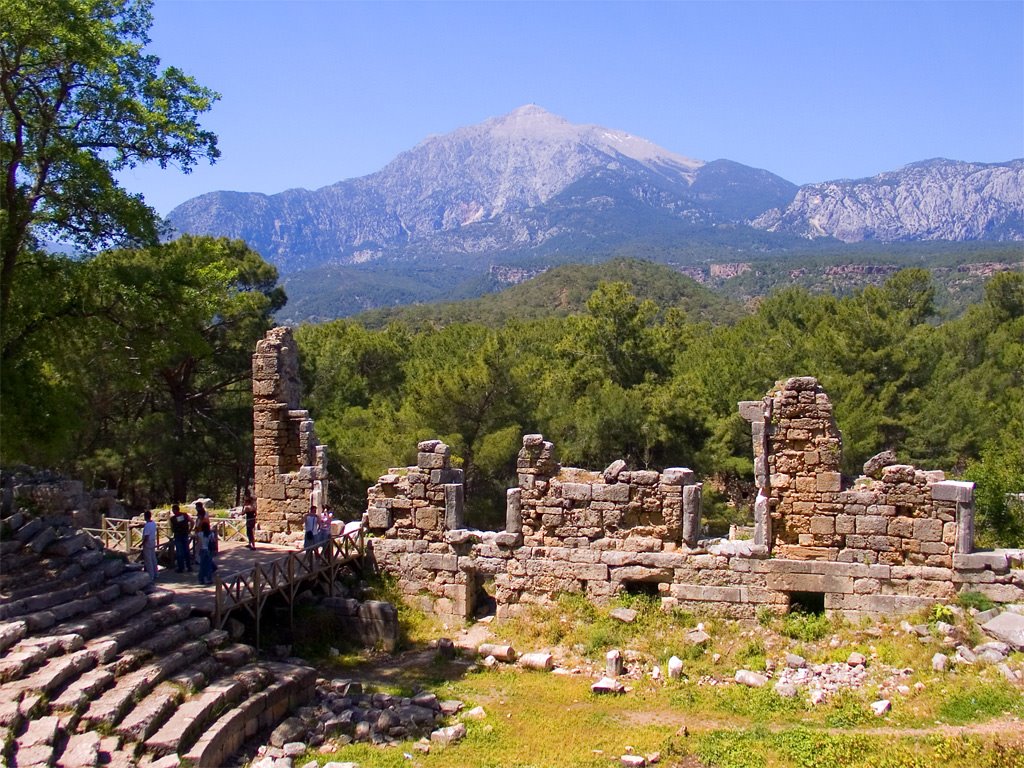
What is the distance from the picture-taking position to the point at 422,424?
25422mm

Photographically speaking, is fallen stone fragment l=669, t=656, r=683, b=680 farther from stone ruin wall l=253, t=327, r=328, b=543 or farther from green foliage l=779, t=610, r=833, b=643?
stone ruin wall l=253, t=327, r=328, b=543

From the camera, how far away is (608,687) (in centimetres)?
1340

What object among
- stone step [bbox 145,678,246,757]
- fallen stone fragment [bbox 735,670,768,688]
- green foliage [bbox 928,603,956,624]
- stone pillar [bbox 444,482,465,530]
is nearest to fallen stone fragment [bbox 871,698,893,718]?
fallen stone fragment [bbox 735,670,768,688]

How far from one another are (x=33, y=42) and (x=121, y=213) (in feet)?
9.14

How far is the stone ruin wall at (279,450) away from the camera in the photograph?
20016 mm

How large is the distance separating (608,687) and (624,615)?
2163 mm

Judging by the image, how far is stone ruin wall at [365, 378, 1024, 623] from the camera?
14.7m

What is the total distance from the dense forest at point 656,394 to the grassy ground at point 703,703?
7.43 metres

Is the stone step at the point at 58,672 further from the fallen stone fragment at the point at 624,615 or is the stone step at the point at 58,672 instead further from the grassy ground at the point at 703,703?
the fallen stone fragment at the point at 624,615

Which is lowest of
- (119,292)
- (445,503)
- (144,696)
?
(144,696)

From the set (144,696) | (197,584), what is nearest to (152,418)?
(197,584)

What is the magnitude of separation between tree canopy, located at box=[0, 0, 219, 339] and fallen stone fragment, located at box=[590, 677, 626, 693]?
34.6 feet

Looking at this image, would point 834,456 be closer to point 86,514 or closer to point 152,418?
point 86,514

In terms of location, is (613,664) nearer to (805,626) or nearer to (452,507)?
(805,626)
